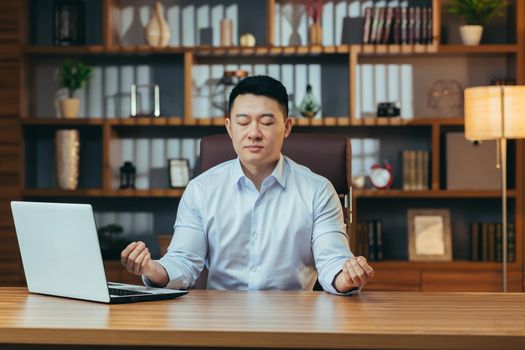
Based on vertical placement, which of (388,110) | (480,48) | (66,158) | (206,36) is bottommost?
(66,158)

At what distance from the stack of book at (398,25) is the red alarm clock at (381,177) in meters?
0.67

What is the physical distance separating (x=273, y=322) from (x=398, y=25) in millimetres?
3437

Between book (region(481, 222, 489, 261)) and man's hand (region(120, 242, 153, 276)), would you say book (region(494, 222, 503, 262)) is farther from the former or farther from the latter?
man's hand (region(120, 242, 153, 276))

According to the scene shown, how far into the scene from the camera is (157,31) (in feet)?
16.4

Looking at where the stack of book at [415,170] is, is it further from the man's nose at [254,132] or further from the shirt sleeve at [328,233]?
the man's nose at [254,132]

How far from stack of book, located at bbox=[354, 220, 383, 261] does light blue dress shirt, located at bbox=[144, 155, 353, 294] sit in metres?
2.23

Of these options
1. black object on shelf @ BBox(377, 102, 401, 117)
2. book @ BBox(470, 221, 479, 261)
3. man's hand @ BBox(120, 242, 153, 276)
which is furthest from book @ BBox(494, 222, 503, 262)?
man's hand @ BBox(120, 242, 153, 276)

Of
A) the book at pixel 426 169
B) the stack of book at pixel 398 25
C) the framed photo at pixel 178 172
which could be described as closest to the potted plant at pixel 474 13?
the stack of book at pixel 398 25

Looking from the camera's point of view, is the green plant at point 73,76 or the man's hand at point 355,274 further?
the green plant at point 73,76

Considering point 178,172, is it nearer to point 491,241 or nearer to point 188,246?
point 491,241

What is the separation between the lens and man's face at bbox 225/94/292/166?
263cm

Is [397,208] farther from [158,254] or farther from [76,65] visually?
[76,65]

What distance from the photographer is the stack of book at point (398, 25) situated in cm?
491

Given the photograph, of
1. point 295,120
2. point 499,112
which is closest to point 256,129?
point 499,112
